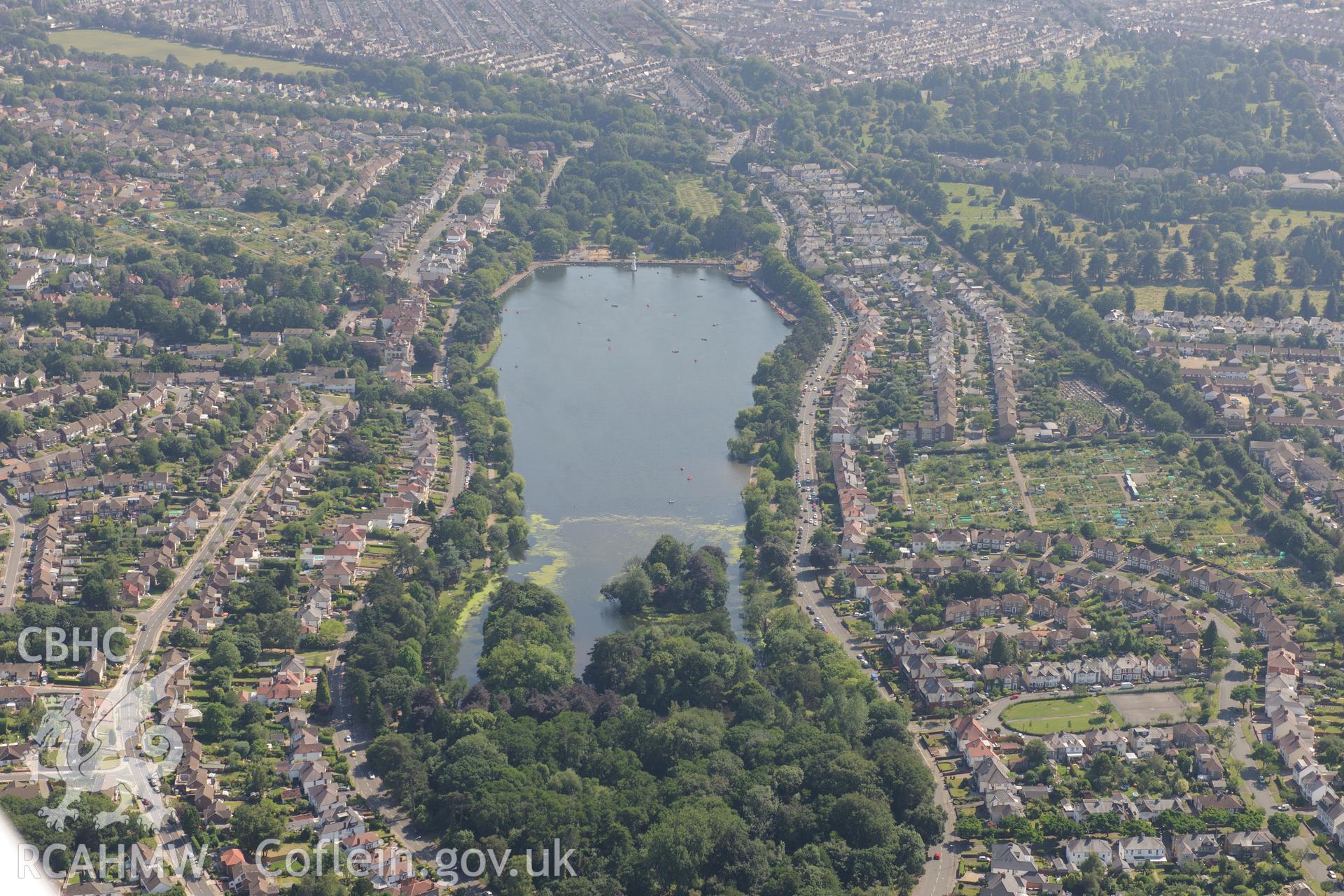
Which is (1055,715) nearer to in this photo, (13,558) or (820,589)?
(820,589)

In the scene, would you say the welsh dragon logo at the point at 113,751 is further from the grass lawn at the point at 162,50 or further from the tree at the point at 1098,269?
the grass lawn at the point at 162,50

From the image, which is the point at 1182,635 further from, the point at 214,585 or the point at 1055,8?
the point at 1055,8

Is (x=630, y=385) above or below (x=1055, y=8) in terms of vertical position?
below

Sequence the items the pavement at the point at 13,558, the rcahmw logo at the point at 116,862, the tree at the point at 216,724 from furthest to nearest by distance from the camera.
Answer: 1. the pavement at the point at 13,558
2. the tree at the point at 216,724
3. the rcahmw logo at the point at 116,862

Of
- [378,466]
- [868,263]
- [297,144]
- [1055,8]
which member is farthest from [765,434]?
[1055,8]

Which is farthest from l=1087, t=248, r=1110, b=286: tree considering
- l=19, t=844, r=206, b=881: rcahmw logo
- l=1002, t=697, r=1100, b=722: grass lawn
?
l=19, t=844, r=206, b=881: rcahmw logo

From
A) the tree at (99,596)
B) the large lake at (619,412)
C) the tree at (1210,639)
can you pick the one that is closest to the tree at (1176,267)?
the large lake at (619,412)
